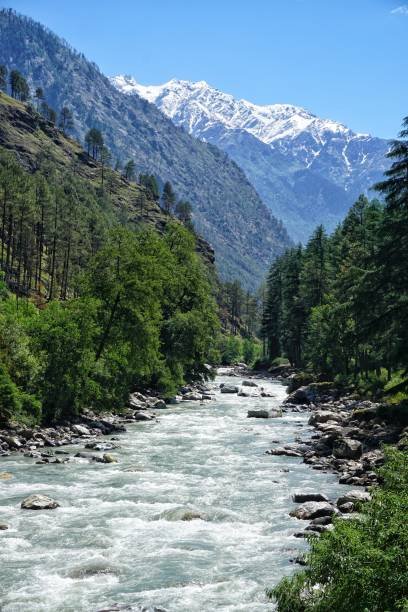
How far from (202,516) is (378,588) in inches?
502

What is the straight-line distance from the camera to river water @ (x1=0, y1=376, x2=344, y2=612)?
1553cm

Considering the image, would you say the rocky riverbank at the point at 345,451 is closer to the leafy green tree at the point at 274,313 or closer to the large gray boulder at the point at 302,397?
the large gray boulder at the point at 302,397

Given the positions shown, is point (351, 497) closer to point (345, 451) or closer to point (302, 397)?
point (345, 451)

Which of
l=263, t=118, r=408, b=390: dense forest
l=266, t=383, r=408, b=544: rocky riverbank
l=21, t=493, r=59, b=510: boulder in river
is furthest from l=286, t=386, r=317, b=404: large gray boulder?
l=21, t=493, r=59, b=510: boulder in river

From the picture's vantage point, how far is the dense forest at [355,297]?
3559 cm

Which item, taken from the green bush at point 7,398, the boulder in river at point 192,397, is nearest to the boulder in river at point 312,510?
the green bush at point 7,398

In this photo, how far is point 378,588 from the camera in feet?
32.9

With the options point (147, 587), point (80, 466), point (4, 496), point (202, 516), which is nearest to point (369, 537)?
point (147, 587)

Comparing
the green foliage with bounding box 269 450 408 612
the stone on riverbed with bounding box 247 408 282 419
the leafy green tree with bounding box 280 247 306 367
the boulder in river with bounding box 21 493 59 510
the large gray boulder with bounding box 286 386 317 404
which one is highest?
the leafy green tree with bounding box 280 247 306 367

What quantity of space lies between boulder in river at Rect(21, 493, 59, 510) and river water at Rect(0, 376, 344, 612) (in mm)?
332

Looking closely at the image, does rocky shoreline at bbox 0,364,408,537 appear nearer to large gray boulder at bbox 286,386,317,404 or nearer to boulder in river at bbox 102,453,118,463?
boulder in river at bbox 102,453,118,463

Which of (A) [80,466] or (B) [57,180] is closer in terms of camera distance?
(A) [80,466]

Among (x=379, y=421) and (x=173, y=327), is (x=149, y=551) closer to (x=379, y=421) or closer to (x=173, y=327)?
(x=379, y=421)

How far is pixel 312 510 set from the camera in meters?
22.1
